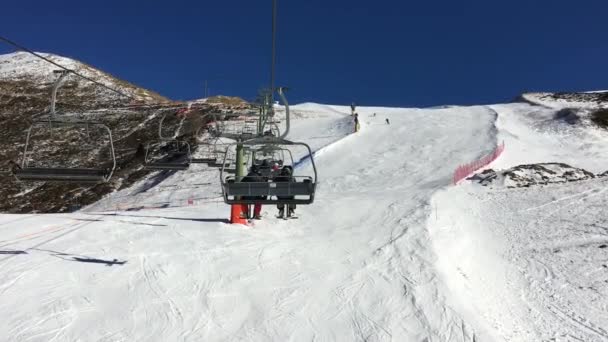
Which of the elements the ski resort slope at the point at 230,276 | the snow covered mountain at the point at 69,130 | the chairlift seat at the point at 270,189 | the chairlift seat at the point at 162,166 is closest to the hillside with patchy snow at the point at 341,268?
the ski resort slope at the point at 230,276

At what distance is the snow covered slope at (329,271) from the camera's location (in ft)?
28.9

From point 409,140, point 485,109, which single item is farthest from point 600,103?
point 409,140

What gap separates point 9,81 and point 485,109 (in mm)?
60534

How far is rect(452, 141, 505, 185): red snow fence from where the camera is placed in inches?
878

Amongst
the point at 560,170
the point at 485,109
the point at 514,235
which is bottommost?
the point at 514,235

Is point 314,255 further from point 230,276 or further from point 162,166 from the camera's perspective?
point 162,166

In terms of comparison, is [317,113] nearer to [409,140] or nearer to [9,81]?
[409,140]

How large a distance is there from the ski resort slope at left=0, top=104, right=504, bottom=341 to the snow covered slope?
0.04 m

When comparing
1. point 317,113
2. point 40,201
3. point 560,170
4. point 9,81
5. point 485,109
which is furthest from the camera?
point 9,81

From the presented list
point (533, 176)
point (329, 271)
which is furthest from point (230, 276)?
point (533, 176)

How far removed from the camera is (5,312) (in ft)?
30.1

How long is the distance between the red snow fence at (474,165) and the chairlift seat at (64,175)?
54.2ft

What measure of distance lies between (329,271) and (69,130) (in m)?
44.1

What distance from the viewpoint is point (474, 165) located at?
24578 mm
